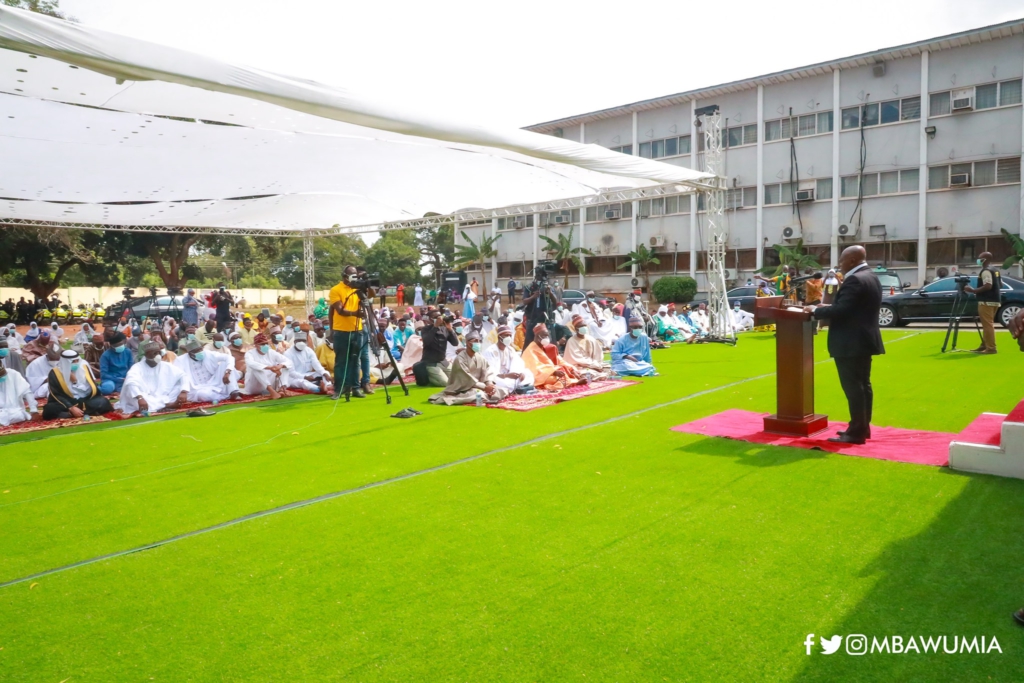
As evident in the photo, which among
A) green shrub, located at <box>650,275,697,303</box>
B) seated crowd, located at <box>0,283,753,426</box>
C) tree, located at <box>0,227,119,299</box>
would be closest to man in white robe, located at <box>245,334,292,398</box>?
seated crowd, located at <box>0,283,753,426</box>

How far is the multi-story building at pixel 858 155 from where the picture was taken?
21.7 meters

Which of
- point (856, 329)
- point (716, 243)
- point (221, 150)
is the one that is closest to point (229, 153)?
point (221, 150)

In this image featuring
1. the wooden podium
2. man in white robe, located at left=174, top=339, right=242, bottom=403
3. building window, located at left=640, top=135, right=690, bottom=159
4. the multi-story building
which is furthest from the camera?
building window, located at left=640, top=135, right=690, bottom=159

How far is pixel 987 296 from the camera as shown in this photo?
412 inches

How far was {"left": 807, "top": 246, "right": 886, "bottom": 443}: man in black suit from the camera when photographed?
5.30 metres

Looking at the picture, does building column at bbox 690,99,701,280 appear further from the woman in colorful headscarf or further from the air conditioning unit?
the woman in colorful headscarf

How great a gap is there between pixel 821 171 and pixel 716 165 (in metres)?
12.3

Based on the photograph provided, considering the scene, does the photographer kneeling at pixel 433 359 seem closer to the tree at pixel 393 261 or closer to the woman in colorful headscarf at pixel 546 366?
the woman in colorful headscarf at pixel 546 366

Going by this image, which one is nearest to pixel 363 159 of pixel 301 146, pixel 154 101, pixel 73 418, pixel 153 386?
pixel 301 146

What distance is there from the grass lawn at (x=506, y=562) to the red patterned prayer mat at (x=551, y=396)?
1744 mm

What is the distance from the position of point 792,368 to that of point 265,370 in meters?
7.14

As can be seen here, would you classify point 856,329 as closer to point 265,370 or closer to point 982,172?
point 265,370

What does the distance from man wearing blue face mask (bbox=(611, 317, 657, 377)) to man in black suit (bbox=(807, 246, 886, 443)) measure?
500 centimetres

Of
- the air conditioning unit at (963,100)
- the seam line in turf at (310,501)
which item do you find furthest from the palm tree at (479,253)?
the seam line in turf at (310,501)
